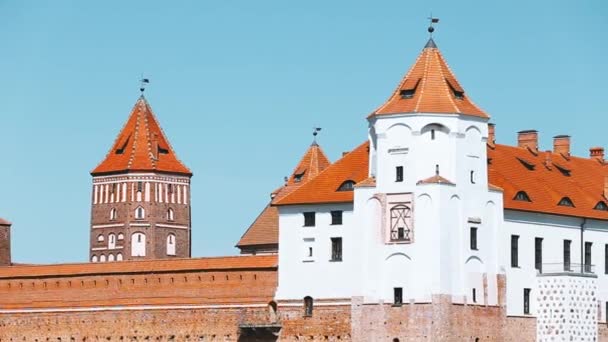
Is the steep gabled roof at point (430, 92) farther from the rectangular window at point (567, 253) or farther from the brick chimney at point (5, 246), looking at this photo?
the brick chimney at point (5, 246)

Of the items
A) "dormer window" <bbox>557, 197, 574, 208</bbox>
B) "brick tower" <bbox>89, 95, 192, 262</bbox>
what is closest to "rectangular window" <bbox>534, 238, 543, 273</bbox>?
"dormer window" <bbox>557, 197, 574, 208</bbox>

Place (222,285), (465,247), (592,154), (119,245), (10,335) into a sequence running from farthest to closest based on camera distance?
(119,245)
(592,154)
(10,335)
(222,285)
(465,247)

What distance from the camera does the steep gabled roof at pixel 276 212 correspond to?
3969 inches

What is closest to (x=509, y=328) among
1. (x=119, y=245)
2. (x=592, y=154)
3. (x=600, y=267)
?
(x=600, y=267)

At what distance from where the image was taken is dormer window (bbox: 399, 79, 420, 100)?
82.4 m

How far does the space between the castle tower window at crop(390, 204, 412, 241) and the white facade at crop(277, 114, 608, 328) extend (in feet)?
0.40

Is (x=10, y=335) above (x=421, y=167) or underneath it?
underneath

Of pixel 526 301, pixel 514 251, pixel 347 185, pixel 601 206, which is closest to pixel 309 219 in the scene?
pixel 347 185

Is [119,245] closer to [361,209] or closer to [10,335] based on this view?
[10,335]

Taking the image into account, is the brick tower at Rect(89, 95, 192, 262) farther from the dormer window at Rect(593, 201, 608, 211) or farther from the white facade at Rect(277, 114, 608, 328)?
the white facade at Rect(277, 114, 608, 328)

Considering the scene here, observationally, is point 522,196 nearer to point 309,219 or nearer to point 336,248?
point 336,248

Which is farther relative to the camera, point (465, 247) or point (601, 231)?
point (601, 231)

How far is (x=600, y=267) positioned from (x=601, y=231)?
171cm

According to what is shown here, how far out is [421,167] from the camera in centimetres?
8125
